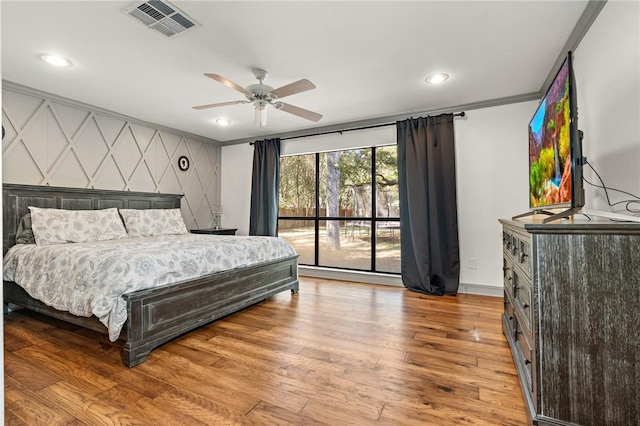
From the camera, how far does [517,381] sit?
77.3 inches

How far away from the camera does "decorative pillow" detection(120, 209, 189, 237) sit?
13.1 feet

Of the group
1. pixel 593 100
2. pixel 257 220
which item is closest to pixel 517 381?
pixel 593 100

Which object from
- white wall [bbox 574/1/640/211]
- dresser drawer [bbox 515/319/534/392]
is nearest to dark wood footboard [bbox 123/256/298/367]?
dresser drawer [bbox 515/319/534/392]

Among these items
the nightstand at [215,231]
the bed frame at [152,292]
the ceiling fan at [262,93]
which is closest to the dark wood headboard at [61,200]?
the bed frame at [152,292]

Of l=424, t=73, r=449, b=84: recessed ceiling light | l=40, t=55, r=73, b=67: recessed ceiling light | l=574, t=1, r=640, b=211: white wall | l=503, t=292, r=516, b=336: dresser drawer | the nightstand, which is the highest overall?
l=424, t=73, r=449, b=84: recessed ceiling light

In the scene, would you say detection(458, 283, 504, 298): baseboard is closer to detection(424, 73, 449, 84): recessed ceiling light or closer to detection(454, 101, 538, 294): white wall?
detection(454, 101, 538, 294): white wall

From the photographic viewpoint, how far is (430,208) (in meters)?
3.97

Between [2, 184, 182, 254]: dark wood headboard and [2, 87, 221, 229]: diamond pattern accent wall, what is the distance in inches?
4.2

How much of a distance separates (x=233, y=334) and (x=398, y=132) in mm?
3027

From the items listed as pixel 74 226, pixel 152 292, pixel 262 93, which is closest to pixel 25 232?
pixel 74 226

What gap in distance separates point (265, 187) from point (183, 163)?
129cm

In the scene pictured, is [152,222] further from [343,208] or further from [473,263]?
[473,263]

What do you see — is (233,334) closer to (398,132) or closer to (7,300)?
(7,300)

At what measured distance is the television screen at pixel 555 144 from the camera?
162cm
